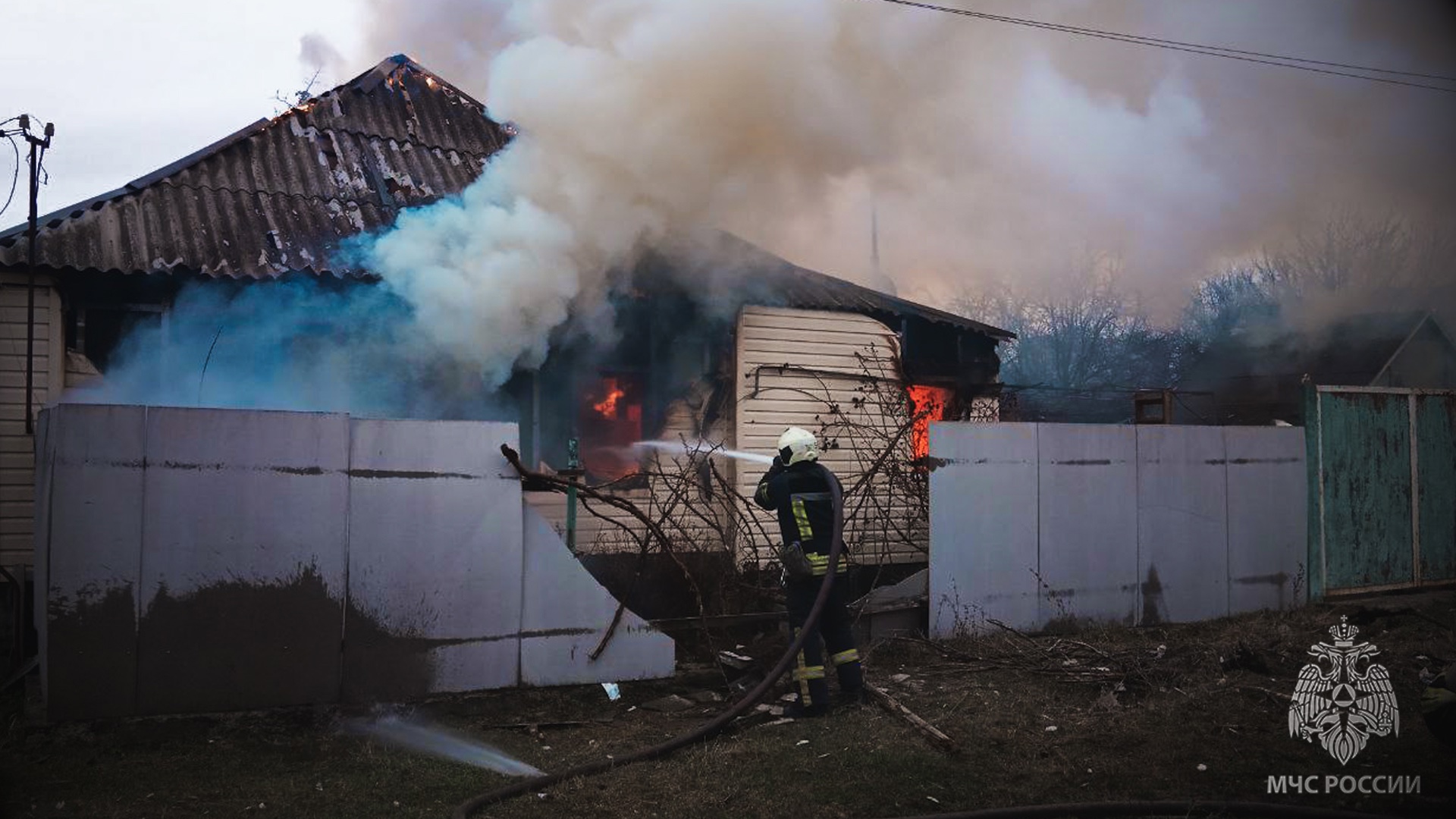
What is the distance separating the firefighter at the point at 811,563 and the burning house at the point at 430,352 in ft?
3.04

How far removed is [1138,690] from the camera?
6.61m

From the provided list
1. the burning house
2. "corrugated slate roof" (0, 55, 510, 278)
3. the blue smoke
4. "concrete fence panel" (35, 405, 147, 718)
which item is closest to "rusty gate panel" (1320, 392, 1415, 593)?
the burning house

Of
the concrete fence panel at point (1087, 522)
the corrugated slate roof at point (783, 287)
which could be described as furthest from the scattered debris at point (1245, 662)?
the corrugated slate roof at point (783, 287)

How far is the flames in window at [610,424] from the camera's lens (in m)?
10.7

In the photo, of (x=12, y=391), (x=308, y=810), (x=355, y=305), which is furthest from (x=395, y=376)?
(x=308, y=810)

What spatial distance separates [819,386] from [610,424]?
267 centimetres

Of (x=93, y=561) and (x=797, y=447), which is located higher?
(x=797, y=447)

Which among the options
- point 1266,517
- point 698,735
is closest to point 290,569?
point 698,735

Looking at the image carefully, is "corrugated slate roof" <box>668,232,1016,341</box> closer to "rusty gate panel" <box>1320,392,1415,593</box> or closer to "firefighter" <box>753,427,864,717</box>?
"rusty gate panel" <box>1320,392,1415,593</box>

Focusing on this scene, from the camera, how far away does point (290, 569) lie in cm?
604

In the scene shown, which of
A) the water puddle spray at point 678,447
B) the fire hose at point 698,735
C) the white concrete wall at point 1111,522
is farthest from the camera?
the water puddle spray at point 678,447

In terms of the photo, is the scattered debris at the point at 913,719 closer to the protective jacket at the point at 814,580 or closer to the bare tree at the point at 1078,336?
the protective jacket at the point at 814,580

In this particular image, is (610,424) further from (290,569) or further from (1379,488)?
(1379,488)

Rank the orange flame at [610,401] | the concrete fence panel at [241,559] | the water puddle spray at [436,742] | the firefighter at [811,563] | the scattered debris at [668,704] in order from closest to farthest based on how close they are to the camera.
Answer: the water puddle spray at [436,742]
the concrete fence panel at [241,559]
the firefighter at [811,563]
the scattered debris at [668,704]
the orange flame at [610,401]
